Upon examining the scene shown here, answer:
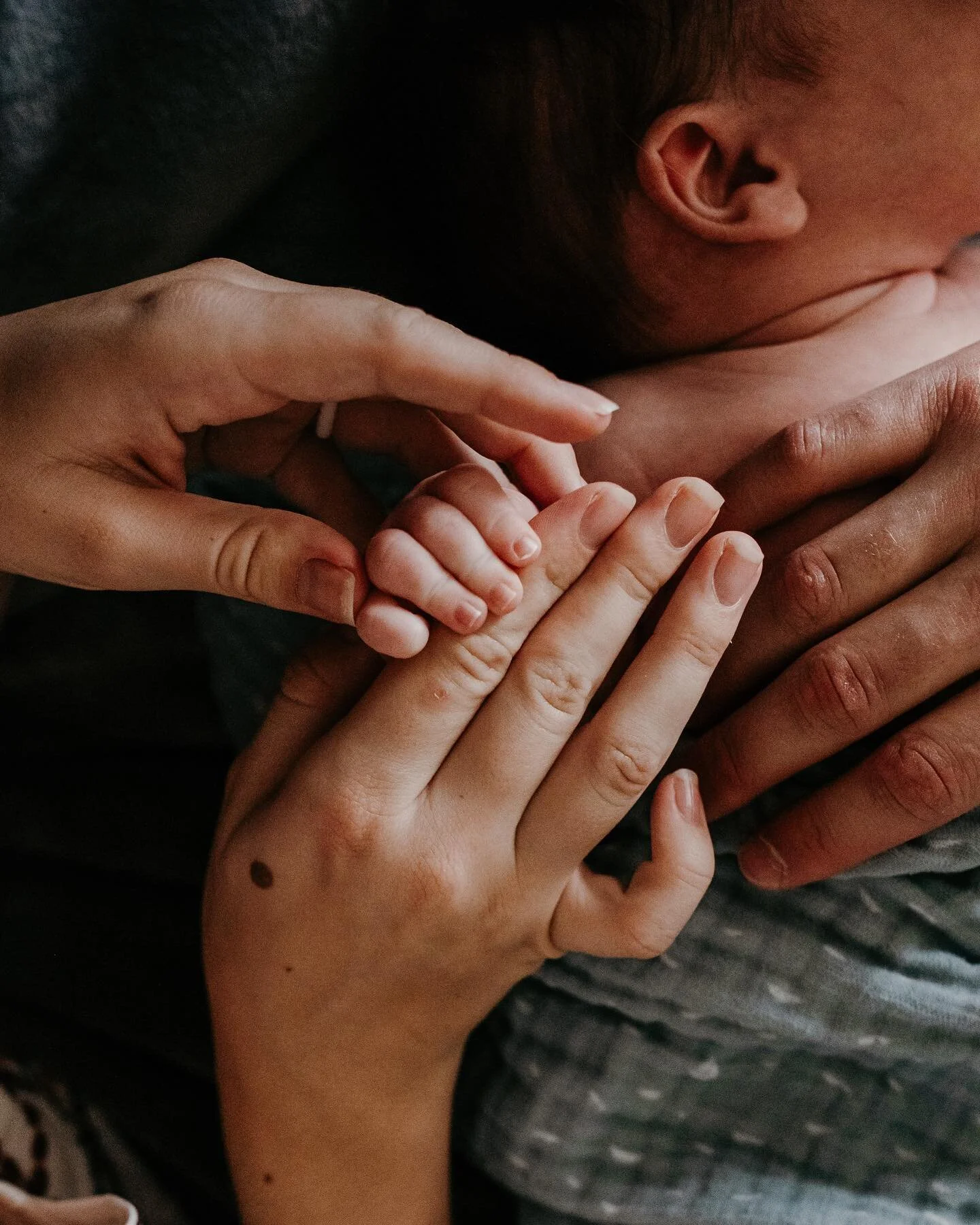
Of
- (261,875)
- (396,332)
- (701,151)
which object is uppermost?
(701,151)

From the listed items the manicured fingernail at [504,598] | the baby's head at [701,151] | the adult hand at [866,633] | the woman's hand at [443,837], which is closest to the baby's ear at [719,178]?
the baby's head at [701,151]

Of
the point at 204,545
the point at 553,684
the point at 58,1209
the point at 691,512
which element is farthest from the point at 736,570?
the point at 58,1209

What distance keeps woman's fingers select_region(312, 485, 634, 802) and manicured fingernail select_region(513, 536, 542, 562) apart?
30mm

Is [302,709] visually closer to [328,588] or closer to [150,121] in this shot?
[328,588]

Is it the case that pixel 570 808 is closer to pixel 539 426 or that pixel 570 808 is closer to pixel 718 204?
pixel 539 426

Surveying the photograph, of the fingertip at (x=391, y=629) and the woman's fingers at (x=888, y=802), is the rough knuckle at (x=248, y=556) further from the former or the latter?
the woman's fingers at (x=888, y=802)

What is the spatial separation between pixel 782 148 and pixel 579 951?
68 cm

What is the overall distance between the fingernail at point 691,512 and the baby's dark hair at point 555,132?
1.09 feet

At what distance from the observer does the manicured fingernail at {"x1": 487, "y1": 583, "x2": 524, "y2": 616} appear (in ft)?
2.40

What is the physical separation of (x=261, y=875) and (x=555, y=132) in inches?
26.7

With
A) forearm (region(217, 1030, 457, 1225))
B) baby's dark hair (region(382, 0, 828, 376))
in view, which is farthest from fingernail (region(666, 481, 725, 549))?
forearm (region(217, 1030, 457, 1225))

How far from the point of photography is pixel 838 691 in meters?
0.77

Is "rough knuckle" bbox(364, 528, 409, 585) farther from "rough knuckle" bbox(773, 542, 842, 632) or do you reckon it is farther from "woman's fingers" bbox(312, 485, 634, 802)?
"rough knuckle" bbox(773, 542, 842, 632)

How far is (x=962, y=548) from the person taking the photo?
791 millimetres
